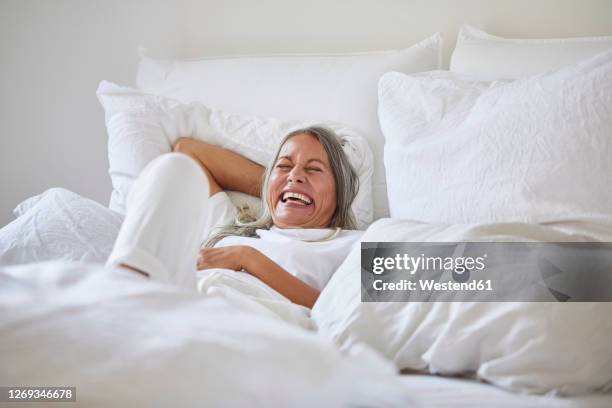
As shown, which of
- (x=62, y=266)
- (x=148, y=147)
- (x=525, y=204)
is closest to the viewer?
(x=62, y=266)

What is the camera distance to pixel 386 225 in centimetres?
123

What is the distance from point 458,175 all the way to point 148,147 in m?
0.87

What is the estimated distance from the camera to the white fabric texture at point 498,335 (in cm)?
89

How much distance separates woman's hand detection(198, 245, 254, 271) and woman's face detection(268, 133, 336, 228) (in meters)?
0.21

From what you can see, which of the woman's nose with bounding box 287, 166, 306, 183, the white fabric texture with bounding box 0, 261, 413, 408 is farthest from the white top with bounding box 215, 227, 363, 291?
the white fabric texture with bounding box 0, 261, 413, 408

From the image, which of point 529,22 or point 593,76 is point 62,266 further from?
point 529,22

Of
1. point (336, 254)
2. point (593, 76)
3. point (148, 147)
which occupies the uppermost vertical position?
point (593, 76)

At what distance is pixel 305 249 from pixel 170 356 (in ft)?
2.78

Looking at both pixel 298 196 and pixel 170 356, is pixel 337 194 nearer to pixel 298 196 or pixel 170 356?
pixel 298 196

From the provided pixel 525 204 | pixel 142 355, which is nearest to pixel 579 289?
pixel 525 204

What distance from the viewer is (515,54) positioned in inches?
67.1

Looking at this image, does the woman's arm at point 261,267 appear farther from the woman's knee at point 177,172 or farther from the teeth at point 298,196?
the woman's knee at point 177,172

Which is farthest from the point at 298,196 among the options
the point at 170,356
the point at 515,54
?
the point at 170,356

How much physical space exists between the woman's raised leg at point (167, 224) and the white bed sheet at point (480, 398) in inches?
12.9
